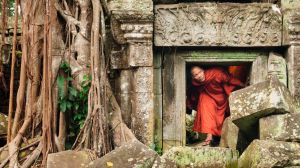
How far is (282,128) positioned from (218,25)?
2.06m

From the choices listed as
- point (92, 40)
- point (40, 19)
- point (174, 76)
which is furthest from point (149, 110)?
point (40, 19)

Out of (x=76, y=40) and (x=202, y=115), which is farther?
(x=202, y=115)

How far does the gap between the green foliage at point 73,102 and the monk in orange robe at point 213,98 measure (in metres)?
1.72

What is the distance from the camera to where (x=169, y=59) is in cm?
700

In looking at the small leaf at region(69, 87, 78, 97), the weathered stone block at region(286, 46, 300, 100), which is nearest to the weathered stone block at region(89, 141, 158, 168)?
the small leaf at region(69, 87, 78, 97)

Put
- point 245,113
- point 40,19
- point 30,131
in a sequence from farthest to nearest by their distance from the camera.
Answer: point 40,19
point 30,131
point 245,113

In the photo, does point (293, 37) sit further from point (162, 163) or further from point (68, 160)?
point (68, 160)

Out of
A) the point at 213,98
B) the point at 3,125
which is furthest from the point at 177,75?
the point at 3,125

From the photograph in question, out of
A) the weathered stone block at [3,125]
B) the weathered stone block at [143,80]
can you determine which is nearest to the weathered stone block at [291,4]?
the weathered stone block at [143,80]

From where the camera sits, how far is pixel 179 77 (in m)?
6.98

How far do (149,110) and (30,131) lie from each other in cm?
145

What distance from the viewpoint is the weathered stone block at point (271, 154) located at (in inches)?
188

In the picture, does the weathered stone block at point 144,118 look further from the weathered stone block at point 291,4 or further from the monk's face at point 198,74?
the weathered stone block at point 291,4

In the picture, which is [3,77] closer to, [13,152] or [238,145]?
[13,152]
